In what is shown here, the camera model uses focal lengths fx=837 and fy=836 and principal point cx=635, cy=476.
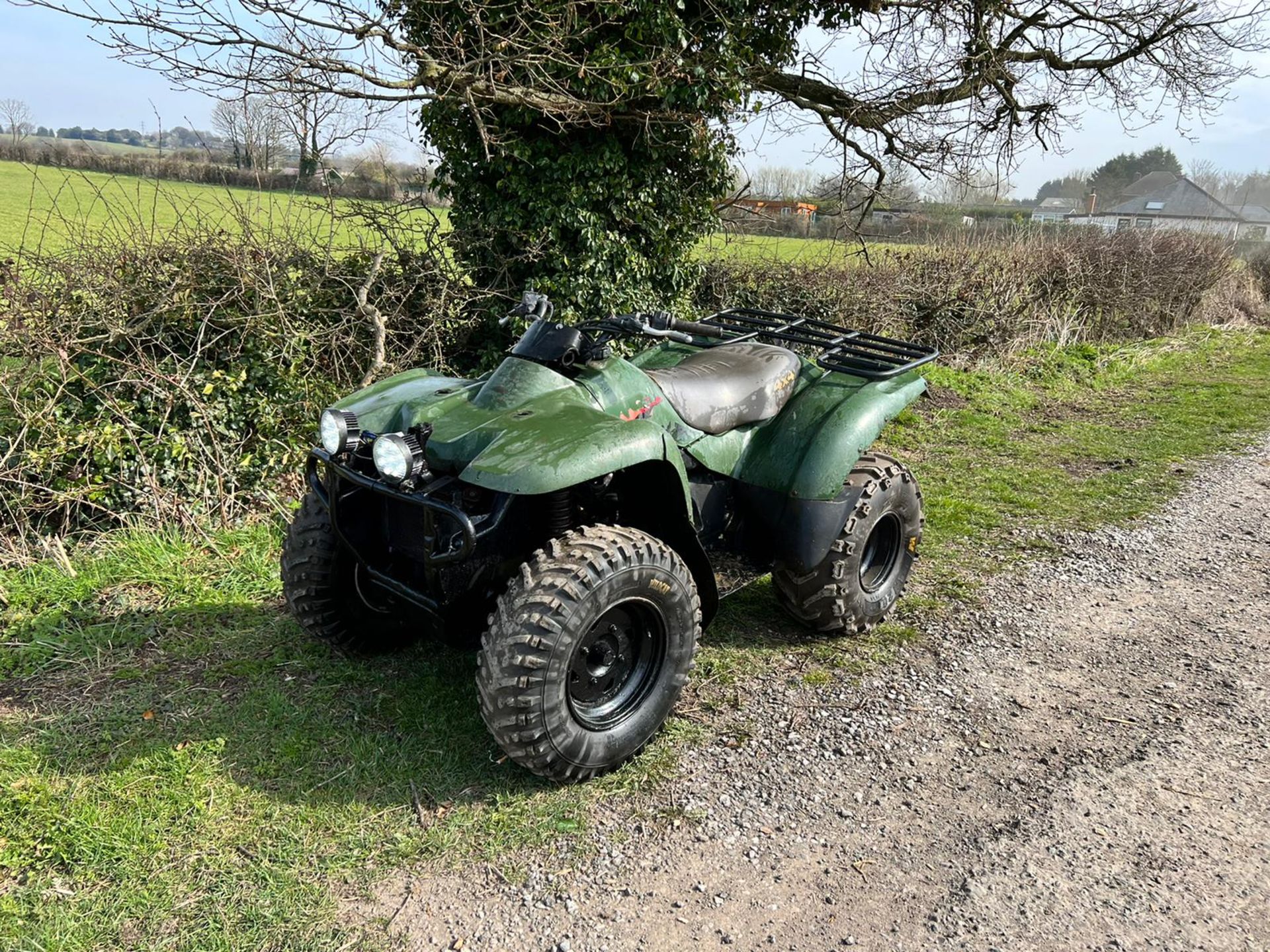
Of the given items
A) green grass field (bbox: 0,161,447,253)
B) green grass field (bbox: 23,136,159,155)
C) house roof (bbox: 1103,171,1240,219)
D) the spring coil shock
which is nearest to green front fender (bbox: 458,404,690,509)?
the spring coil shock

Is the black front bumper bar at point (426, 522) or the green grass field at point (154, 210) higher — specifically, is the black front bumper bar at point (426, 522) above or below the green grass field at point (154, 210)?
below

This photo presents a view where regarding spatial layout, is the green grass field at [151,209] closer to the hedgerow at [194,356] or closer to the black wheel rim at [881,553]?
the hedgerow at [194,356]

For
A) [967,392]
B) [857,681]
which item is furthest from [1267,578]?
[967,392]

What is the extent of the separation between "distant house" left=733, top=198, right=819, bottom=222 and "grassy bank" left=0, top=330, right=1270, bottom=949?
4.89 m

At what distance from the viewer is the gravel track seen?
237 cm

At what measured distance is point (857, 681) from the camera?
3660mm

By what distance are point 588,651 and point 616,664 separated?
0.49 ft

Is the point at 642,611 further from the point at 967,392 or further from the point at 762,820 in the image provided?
the point at 967,392

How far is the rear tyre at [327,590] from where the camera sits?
10.9ft

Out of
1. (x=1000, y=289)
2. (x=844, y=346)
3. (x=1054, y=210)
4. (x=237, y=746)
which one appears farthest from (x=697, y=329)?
(x=1054, y=210)

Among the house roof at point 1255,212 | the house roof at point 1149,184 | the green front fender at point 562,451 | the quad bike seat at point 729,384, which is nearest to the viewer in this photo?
the green front fender at point 562,451

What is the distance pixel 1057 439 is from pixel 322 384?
6.42m

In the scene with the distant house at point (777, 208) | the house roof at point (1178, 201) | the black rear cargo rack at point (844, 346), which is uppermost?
the house roof at point (1178, 201)

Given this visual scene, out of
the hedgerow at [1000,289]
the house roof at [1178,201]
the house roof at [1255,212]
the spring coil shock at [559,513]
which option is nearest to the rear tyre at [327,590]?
the spring coil shock at [559,513]
